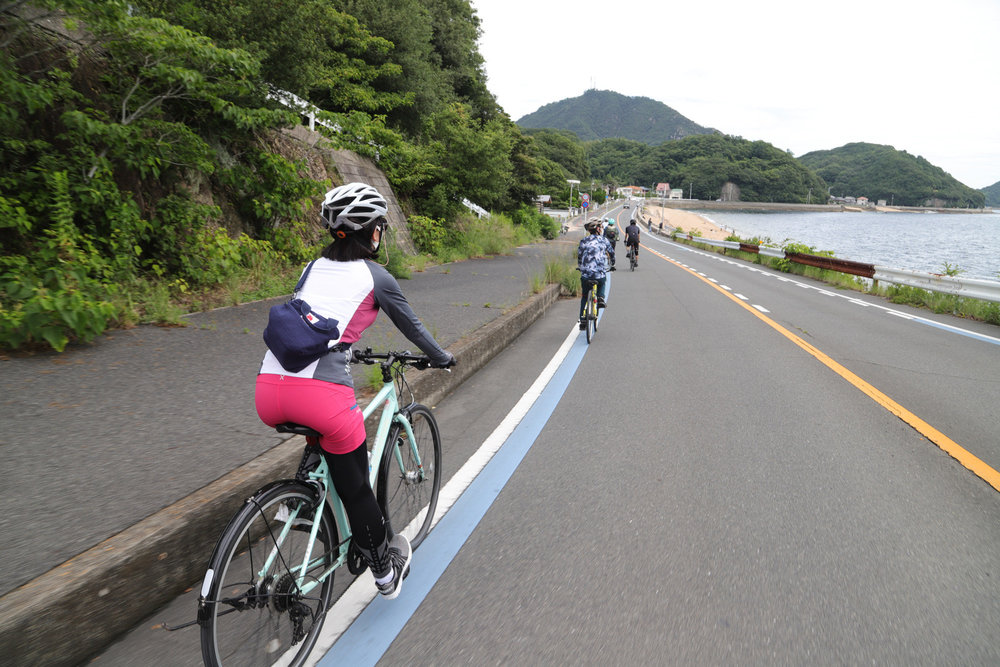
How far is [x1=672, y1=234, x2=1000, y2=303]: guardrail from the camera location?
12.4 meters

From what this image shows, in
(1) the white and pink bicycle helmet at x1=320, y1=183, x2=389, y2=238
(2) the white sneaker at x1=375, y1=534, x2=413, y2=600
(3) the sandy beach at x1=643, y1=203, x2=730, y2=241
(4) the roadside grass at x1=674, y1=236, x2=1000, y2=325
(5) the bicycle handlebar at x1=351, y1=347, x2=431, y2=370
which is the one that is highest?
(1) the white and pink bicycle helmet at x1=320, y1=183, x2=389, y2=238

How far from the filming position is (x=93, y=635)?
2.26 metres

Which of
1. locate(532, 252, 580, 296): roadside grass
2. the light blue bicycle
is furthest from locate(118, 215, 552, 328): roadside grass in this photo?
the light blue bicycle

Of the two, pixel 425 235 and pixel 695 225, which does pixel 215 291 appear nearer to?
pixel 425 235

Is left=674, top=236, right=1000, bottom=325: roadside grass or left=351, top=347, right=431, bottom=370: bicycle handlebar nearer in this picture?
left=351, top=347, right=431, bottom=370: bicycle handlebar

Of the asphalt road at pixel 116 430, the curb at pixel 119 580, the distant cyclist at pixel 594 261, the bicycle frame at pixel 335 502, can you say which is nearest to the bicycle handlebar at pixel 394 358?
the bicycle frame at pixel 335 502

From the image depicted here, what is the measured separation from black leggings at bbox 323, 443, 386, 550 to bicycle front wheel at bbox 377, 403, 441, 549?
33 centimetres

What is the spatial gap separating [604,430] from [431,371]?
5.75 ft

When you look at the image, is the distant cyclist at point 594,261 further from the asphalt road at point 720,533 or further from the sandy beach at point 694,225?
the sandy beach at point 694,225

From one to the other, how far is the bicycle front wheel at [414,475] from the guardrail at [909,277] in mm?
13216

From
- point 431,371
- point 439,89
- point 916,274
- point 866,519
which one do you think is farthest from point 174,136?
point 439,89

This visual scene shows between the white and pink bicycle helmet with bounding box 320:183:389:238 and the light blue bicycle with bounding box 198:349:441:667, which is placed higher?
the white and pink bicycle helmet with bounding box 320:183:389:238

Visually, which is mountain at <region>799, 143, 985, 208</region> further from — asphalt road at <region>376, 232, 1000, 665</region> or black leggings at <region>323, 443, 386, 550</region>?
black leggings at <region>323, 443, 386, 550</region>

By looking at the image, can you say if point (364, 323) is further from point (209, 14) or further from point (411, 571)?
point (209, 14)
